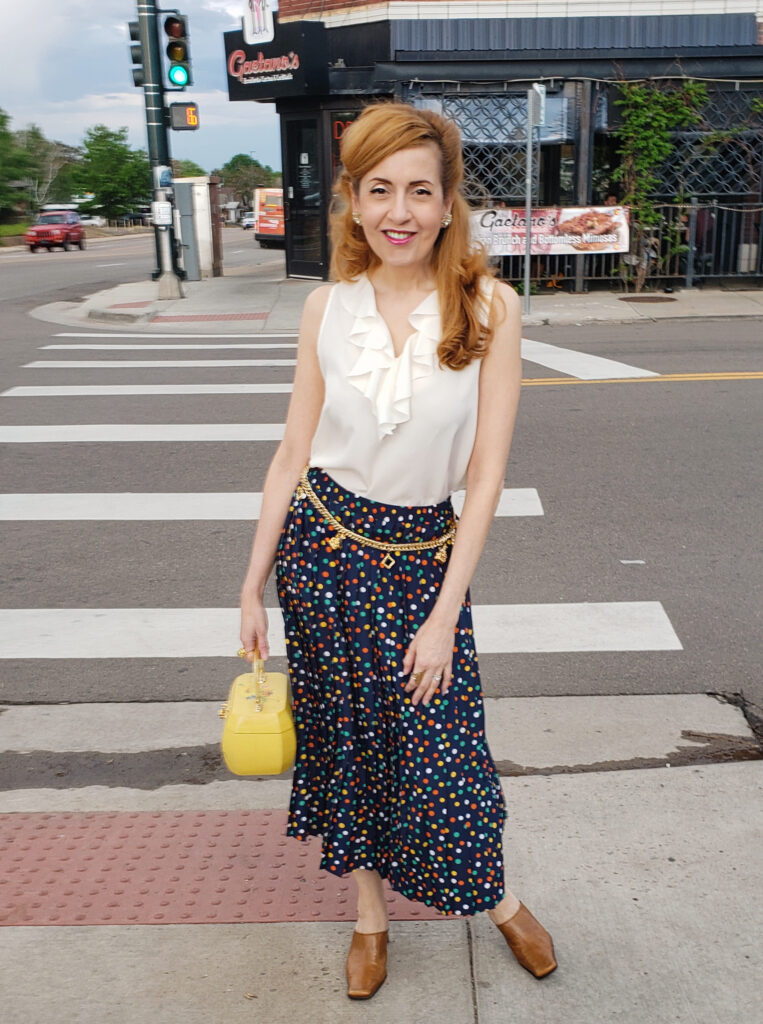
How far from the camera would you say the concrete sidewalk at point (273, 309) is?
1414 centimetres

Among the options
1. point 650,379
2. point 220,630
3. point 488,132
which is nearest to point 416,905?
point 220,630

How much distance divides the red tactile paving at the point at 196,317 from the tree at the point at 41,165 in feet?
206

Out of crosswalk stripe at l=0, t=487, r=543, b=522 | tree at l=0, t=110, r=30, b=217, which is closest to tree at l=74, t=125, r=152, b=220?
tree at l=0, t=110, r=30, b=217

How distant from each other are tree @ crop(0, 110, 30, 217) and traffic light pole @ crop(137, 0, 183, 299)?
5001 centimetres

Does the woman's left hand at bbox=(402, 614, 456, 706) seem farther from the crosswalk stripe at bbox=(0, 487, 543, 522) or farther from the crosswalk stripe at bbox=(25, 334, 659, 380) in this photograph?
the crosswalk stripe at bbox=(25, 334, 659, 380)

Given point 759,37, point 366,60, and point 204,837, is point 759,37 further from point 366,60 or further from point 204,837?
point 204,837

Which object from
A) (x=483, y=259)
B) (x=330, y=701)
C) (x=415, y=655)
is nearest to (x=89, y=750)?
(x=330, y=701)

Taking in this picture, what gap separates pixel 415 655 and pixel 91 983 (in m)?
1.13

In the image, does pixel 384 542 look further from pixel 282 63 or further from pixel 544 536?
pixel 282 63

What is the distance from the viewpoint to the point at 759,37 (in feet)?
55.3

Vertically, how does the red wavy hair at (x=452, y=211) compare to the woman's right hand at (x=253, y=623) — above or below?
above

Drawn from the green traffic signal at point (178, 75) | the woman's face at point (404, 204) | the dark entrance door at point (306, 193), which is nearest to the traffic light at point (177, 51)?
the green traffic signal at point (178, 75)

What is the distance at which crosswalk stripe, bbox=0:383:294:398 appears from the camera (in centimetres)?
959

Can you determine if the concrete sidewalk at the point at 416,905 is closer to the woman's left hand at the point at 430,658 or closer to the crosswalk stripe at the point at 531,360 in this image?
the woman's left hand at the point at 430,658
